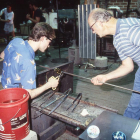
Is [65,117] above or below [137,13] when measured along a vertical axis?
below

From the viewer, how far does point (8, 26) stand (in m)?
9.34

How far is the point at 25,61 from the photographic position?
6.48 ft

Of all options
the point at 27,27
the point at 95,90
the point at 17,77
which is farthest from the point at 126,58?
the point at 27,27

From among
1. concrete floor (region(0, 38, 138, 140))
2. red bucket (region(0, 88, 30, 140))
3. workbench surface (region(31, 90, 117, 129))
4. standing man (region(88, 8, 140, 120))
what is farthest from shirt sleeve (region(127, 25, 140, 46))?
concrete floor (region(0, 38, 138, 140))

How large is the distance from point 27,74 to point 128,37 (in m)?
1.33

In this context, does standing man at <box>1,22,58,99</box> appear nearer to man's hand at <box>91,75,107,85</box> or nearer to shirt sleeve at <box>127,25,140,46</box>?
man's hand at <box>91,75,107,85</box>

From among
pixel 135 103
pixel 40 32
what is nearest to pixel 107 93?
Result: pixel 135 103

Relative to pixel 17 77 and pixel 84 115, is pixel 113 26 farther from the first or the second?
pixel 17 77

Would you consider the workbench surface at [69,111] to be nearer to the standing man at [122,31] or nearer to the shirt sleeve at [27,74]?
the shirt sleeve at [27,74]

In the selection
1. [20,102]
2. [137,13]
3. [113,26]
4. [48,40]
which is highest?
[137,13]

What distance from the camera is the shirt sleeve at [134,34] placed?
2061mm

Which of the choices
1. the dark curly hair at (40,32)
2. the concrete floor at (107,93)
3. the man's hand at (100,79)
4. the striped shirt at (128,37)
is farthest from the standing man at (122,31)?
the concrete floor at (107,93)

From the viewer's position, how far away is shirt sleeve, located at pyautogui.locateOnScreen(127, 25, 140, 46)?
81.1 inches

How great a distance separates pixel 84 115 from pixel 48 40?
111cm
